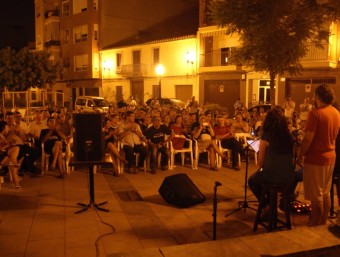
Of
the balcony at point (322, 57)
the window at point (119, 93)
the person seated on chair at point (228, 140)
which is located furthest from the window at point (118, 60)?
the person seated on chair at point (228, 140)

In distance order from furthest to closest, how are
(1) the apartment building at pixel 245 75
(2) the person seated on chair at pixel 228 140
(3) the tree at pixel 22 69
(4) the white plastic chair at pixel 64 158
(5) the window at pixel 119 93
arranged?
(5) the window at pixel 119 93, (3) the tree at pixel 22 69, (1) the apartment building at pixel 245 75, (2) the person seated on chair at pixel 228 140, (4) the white plastic chair at pixel 64 158

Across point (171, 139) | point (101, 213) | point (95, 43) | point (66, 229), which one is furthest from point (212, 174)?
point (95, 43)

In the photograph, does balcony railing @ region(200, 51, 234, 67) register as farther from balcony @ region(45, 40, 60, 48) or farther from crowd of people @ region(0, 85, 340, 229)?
balcony @ region(45, 40, 60, 48)

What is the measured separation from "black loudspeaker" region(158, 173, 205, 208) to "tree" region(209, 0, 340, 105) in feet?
17.3

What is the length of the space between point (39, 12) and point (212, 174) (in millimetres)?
39012

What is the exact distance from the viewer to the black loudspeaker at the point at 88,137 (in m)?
5.98

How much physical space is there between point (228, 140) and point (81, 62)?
29.4 metres

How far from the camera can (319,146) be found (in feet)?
14.9

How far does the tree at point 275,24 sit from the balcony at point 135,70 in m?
19.6

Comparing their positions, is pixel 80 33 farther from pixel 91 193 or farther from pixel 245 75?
pixel 91 193

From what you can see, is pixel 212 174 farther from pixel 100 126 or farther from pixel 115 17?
pixel 115 17

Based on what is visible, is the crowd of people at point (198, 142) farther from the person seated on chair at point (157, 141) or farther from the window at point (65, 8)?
the window at point (65, 8)

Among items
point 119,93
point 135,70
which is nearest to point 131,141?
point 135,70

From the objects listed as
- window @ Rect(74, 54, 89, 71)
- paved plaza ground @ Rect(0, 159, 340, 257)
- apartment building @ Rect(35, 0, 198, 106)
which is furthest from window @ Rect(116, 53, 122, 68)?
paved plaza ground @ Rect(0, 159, 340, 257)
